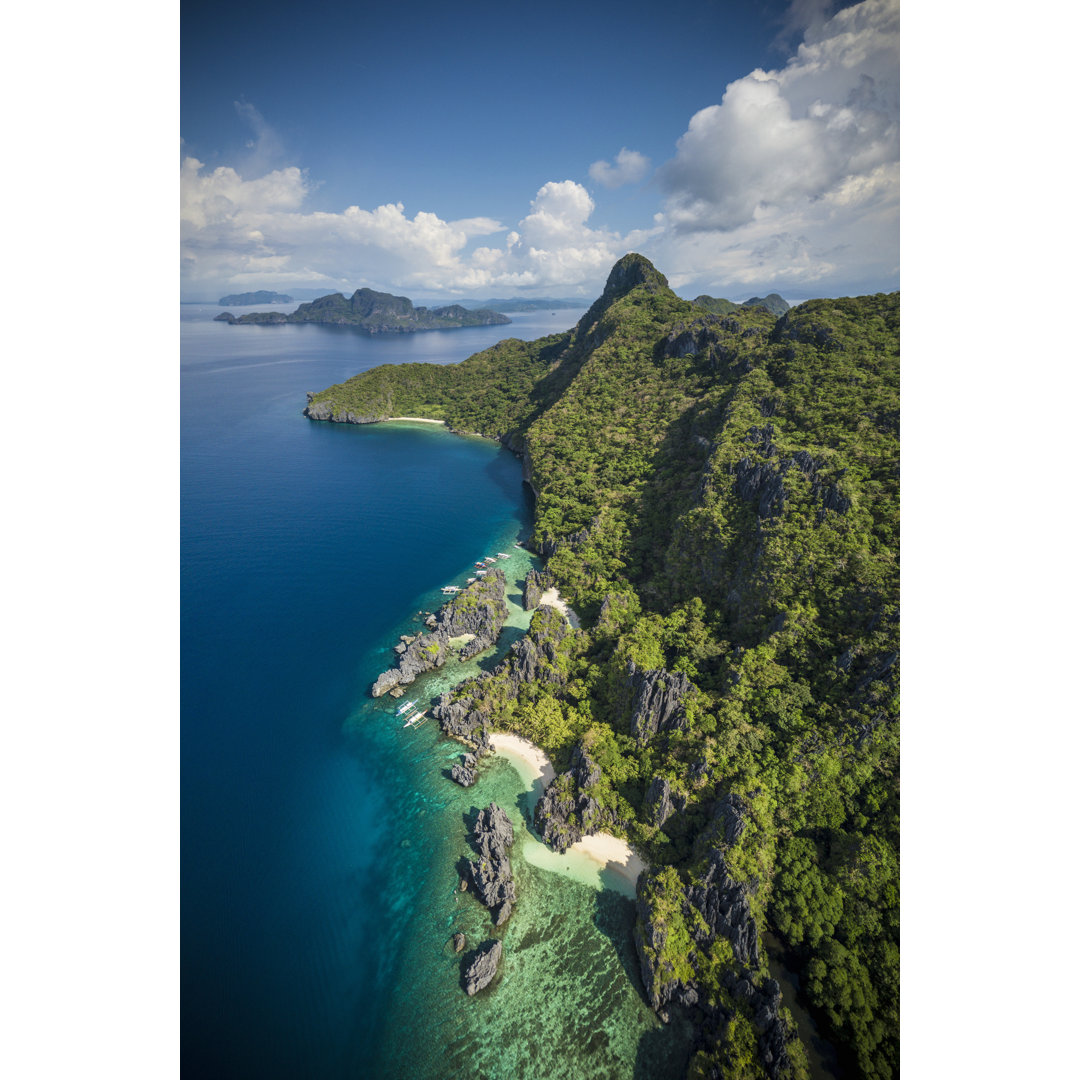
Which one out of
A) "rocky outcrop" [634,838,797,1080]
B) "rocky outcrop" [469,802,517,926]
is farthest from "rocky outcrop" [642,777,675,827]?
"rocky outcrop" [469,802,517,926]

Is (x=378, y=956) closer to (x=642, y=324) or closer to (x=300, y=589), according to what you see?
(x=300, y=589)

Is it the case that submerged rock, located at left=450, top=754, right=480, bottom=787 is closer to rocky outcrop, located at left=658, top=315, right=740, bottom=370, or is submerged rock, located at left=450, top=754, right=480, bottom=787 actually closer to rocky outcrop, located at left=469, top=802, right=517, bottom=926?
rocky outcrop, located at left=469, top=802, right=517, bottom=926

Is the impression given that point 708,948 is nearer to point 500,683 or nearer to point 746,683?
point 746,683

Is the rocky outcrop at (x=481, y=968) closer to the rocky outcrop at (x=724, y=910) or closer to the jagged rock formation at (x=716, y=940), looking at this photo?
the jagged rock formation at (x=716, y=940)

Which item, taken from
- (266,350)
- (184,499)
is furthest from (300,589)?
(266,350)

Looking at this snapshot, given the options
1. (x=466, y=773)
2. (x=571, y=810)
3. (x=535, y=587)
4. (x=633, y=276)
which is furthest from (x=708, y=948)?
(x=633, y=276)
